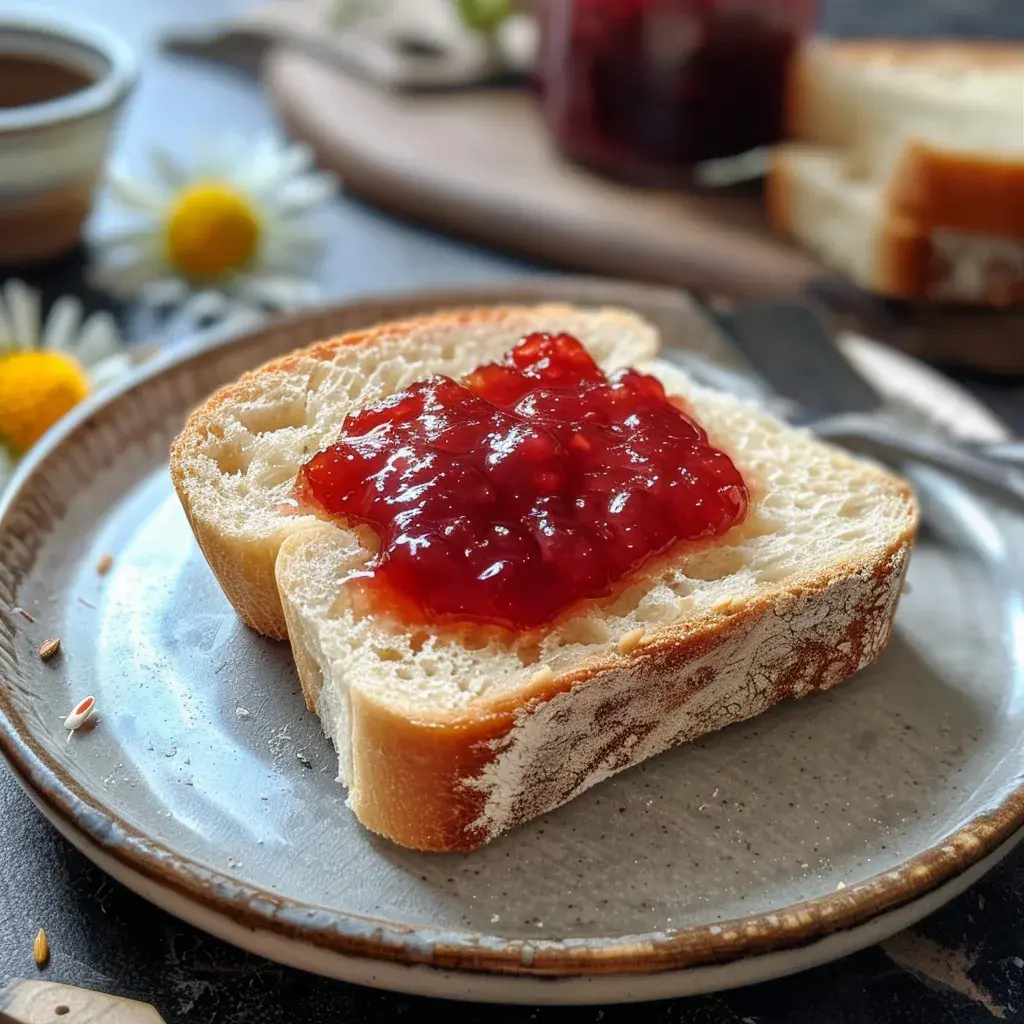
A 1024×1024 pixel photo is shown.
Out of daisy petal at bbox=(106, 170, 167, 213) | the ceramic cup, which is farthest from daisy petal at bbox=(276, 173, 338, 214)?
the ceramic cup

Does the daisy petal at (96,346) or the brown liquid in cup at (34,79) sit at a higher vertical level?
the brown liquid in cup at (34,79)

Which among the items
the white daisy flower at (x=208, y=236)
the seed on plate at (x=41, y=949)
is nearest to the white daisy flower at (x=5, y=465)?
the white daisy flower at (x=208, y=236)

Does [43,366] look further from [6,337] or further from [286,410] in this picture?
[286,410]

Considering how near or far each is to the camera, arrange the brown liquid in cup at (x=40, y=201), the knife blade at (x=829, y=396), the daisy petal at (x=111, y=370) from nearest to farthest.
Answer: the knife blade at (x=829, y=396), the daisy petal at (x=111, y=370), the brown liquid in cup at (x=40, y=201)

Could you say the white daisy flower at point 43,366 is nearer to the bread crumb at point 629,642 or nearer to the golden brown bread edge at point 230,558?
the golden brown bread edge at point 230,558

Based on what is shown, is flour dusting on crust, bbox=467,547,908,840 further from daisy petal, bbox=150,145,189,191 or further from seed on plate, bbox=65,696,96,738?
daisy petal, bbox=150,145,189,191

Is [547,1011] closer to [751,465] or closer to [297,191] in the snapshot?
[751,465]

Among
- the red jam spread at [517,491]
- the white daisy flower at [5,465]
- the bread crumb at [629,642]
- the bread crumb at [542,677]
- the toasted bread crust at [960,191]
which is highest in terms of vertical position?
the toasted bread crust at [960,191]
